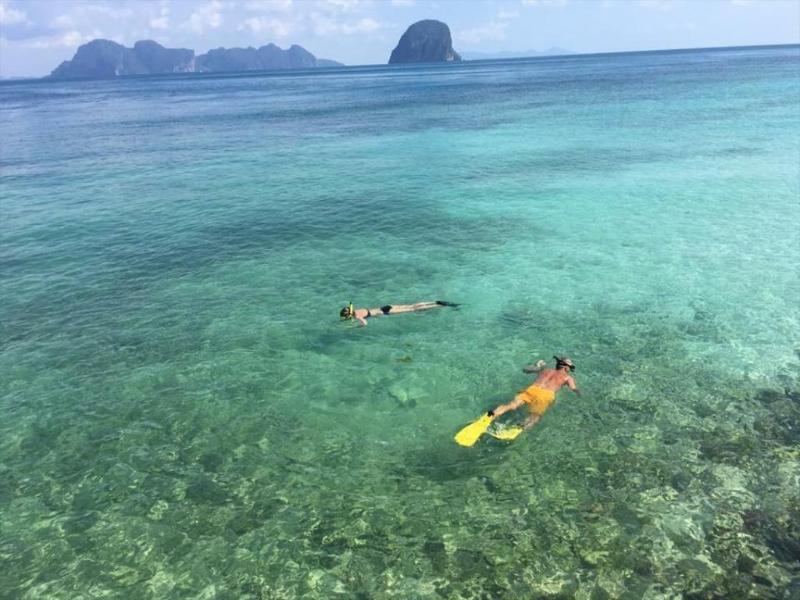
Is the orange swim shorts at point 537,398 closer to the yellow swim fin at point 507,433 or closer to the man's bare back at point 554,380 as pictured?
the man's bare back at point 554,380

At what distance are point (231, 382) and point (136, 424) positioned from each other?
3.22 meters

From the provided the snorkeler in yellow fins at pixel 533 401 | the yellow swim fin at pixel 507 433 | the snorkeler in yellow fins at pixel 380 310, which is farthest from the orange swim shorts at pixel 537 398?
the snorkeler in yellow fins at pixel 380 310

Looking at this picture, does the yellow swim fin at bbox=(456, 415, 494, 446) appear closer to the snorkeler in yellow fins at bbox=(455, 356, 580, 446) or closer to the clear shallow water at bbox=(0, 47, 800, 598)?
the snorkeler in yellow fins at bbox=(455, 356, 580, 446)

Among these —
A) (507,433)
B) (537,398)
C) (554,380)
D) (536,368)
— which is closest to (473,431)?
(507,433)

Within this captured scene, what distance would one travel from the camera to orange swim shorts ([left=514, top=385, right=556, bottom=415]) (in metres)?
16.2

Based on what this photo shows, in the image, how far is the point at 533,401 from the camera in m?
16.4

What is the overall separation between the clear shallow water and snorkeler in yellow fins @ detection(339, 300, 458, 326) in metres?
0.62

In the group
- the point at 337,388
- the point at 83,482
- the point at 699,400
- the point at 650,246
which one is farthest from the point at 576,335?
the point at 83,482

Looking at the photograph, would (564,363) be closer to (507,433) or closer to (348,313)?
(507,433)

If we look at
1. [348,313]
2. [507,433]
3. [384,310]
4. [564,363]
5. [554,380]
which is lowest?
[507,433]

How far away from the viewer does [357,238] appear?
106ft

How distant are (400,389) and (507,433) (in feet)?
13.4

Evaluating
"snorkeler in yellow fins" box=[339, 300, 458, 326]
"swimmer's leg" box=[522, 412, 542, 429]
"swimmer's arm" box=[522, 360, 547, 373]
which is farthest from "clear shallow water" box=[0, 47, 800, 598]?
"snorkeler in yellow fins" box=[339, 300, 458, 326]

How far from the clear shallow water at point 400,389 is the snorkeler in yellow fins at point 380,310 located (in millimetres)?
616
